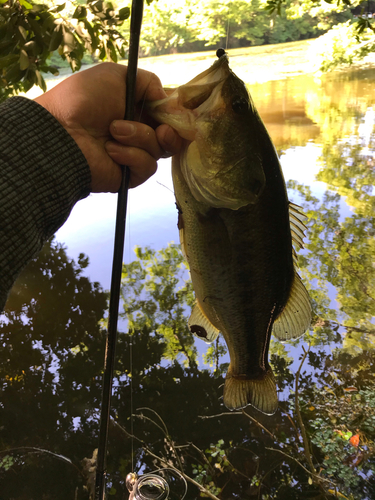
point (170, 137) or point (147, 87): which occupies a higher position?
point (147, 87)

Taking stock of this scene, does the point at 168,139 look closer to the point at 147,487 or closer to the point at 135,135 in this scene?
the point at 135,135

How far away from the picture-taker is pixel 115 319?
122 centimetres

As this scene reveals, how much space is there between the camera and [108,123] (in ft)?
4.28

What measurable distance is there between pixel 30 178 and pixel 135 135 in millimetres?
347

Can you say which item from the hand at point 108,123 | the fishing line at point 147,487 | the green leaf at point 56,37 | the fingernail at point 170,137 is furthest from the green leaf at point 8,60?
A: the fishing line at point 147,487

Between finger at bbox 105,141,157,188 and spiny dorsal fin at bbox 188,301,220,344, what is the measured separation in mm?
566

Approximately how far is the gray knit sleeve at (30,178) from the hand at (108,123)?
0.08 meters

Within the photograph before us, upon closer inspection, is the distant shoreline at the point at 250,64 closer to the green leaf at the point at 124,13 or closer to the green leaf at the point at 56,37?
the green leaf at the point at 124,13

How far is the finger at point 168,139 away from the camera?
1213 mm

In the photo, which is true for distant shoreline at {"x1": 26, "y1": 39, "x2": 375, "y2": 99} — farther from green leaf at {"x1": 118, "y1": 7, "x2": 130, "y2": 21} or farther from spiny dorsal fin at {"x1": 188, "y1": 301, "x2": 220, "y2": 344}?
spiny dorsal fin at {"x1": 188, "y1": 301, "x2": 220, "y2": 344}

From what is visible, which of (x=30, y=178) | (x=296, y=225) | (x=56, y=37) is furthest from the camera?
(x=56, y=37)

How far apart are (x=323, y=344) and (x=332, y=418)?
85cm

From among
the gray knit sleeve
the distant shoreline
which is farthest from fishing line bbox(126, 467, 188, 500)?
the distant shoreline

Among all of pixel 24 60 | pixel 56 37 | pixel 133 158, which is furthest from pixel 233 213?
pixel 24 60
